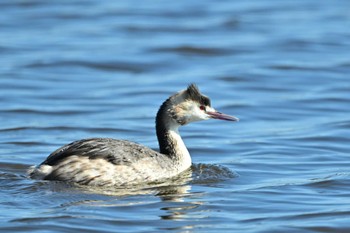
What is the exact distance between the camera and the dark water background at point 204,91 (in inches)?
409

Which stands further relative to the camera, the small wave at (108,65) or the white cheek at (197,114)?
the small wave at (108,65)

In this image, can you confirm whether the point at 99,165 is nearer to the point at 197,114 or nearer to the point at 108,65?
the point at 197,114

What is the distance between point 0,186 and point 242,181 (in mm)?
2691

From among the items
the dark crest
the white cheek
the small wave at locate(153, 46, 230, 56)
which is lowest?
the white cheek

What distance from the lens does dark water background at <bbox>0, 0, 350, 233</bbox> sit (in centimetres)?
1040

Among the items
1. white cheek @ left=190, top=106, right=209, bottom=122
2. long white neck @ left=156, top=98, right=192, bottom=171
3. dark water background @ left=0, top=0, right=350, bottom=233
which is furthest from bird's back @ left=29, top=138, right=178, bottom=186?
white cheek @ left=190, top=106, right=209, bottom=122

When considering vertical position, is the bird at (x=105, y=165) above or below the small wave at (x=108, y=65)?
below

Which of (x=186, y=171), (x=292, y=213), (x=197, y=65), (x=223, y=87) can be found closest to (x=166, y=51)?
(x=197, y=65)

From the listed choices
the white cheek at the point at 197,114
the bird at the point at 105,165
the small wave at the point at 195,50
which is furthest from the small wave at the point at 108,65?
the bird at the point at 105,165

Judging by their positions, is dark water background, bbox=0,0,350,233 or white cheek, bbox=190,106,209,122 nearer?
dark water background, bbox=0,0,350,233

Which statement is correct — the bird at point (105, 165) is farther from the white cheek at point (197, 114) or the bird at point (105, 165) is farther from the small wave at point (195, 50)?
the small wave at point (195, 50)

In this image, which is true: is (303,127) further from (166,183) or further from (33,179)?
(33,179)

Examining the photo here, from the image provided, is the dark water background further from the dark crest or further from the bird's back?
the dark crest

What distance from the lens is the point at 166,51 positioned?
20.9 m
